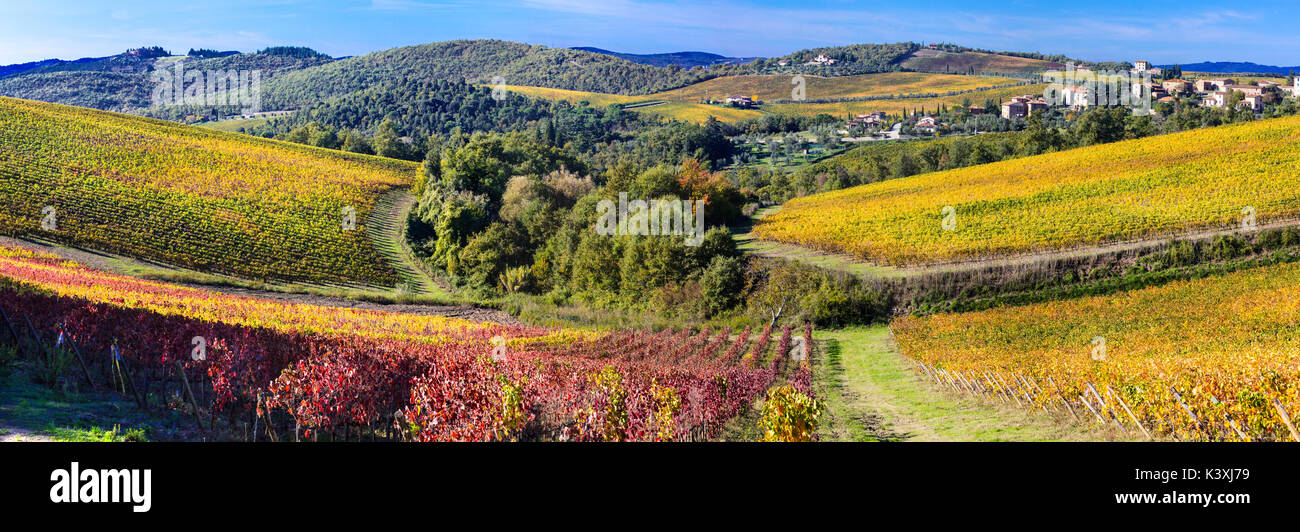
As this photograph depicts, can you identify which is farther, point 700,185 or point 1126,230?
point 700,185

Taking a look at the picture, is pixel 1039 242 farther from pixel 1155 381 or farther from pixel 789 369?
pixel 1155 381

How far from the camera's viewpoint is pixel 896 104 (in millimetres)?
156750

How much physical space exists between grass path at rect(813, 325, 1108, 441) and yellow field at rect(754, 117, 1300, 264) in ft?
37.4

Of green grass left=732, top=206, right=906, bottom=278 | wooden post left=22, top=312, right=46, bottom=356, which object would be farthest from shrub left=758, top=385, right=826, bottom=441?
green grass left=732, top=206, right=906, bottom=278

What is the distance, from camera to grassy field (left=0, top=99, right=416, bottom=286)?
40.5m

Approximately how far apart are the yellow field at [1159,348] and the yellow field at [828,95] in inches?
4838

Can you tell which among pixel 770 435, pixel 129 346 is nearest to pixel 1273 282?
pixel 770 435

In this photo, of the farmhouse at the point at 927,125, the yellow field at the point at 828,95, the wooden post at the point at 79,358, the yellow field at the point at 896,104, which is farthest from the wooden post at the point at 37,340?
the yellow field at the point at 896,104

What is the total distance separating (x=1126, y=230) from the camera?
3250cm

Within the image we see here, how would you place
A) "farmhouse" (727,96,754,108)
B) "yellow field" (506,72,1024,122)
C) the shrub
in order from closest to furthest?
the shrub
"yellow field" (506,72,1024,122)
"farmhouse" (727,96,754,108)

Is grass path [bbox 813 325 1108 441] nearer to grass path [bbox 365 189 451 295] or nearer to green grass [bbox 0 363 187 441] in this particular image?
green grass [bbox 0 363 187 441]
